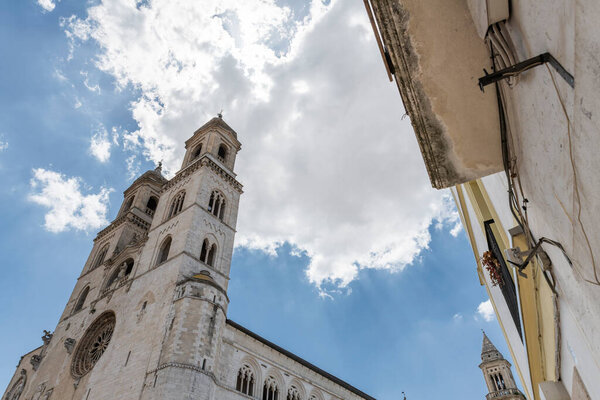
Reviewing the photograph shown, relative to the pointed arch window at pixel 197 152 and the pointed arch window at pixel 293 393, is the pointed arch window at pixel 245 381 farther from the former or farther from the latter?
the pointed arch window at pixel 197 152

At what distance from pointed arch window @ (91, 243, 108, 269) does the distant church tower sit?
41.2 m

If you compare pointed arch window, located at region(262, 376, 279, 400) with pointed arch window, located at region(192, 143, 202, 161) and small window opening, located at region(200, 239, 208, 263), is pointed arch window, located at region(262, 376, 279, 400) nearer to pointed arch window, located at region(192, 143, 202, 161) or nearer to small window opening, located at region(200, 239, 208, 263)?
small window opening, located at region(200, 239, 208, 263)

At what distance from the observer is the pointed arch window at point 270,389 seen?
23.2 meters

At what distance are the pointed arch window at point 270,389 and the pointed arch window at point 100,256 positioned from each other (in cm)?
1891

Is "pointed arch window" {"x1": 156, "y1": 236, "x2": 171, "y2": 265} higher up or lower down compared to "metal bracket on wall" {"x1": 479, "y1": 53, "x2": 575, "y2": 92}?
higher up

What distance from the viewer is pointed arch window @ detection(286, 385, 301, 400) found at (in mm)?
24866

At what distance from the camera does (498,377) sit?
41.7m

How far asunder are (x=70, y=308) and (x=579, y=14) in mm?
36196

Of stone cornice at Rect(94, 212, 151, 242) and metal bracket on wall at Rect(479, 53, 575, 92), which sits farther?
stone cornice at Rect(94, 212, 151, 242)

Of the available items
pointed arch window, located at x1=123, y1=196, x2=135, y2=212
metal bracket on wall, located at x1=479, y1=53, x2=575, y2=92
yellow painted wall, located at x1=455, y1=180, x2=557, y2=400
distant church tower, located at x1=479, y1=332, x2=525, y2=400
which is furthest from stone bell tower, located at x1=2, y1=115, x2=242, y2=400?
distant church tower, located at x1=479, y1=332, x2=525, y2=400

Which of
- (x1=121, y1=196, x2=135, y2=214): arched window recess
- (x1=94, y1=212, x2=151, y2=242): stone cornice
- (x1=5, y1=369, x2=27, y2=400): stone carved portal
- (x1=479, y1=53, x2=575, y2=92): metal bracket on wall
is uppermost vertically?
(x1=121, y1=196, x2=135, y2=214): arched window recess

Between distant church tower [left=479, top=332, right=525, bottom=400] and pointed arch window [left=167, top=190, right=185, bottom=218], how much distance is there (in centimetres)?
3721

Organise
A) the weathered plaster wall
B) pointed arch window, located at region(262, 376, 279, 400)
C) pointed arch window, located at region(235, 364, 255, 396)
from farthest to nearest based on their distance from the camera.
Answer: pointed arch window, located at region(262, 376, 279, 400) → pointed arch window, located at region(235, 364, 255, 396) → the weathered plaster wall

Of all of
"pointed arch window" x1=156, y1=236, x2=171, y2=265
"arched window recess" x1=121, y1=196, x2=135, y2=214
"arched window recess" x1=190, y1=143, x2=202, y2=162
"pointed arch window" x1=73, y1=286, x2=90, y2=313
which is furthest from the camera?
"arched window recess" x1=121, y1=196, x2=135, y2=214
